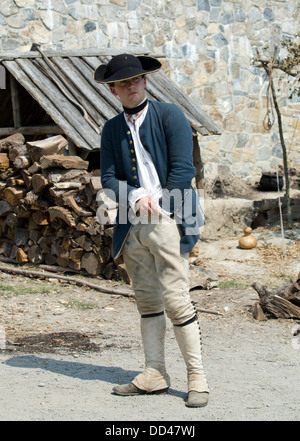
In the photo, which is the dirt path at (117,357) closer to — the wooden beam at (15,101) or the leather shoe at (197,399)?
the leather shoe at (197,399)

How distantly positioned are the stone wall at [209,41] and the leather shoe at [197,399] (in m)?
8.18

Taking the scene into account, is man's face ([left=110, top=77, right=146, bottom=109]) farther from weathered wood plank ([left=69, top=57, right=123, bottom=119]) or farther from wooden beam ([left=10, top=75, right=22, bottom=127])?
wooden beam ([left=10, top=75, right=22, bottom=127])

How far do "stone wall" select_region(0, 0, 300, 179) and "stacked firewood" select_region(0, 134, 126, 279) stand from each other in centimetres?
324

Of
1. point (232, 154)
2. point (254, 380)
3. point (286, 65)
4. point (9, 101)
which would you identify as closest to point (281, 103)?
point (232, 154)

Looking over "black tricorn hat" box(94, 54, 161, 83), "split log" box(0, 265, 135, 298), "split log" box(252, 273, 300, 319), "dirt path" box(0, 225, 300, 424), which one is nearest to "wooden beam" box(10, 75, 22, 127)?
"split log" box(0, 265, 135, 298)

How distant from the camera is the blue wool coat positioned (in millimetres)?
4031

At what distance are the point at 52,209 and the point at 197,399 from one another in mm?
4546

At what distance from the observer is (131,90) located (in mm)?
4070

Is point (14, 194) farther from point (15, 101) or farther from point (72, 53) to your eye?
point (72, 53)

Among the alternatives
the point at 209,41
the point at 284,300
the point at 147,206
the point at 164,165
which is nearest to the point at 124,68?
the point at 164,165

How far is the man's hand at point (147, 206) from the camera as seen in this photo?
13.0 ft

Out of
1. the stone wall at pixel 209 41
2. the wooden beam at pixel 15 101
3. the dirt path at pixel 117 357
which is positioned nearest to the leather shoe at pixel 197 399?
the dirt path at pixel 117 357

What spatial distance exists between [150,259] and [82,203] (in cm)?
392
